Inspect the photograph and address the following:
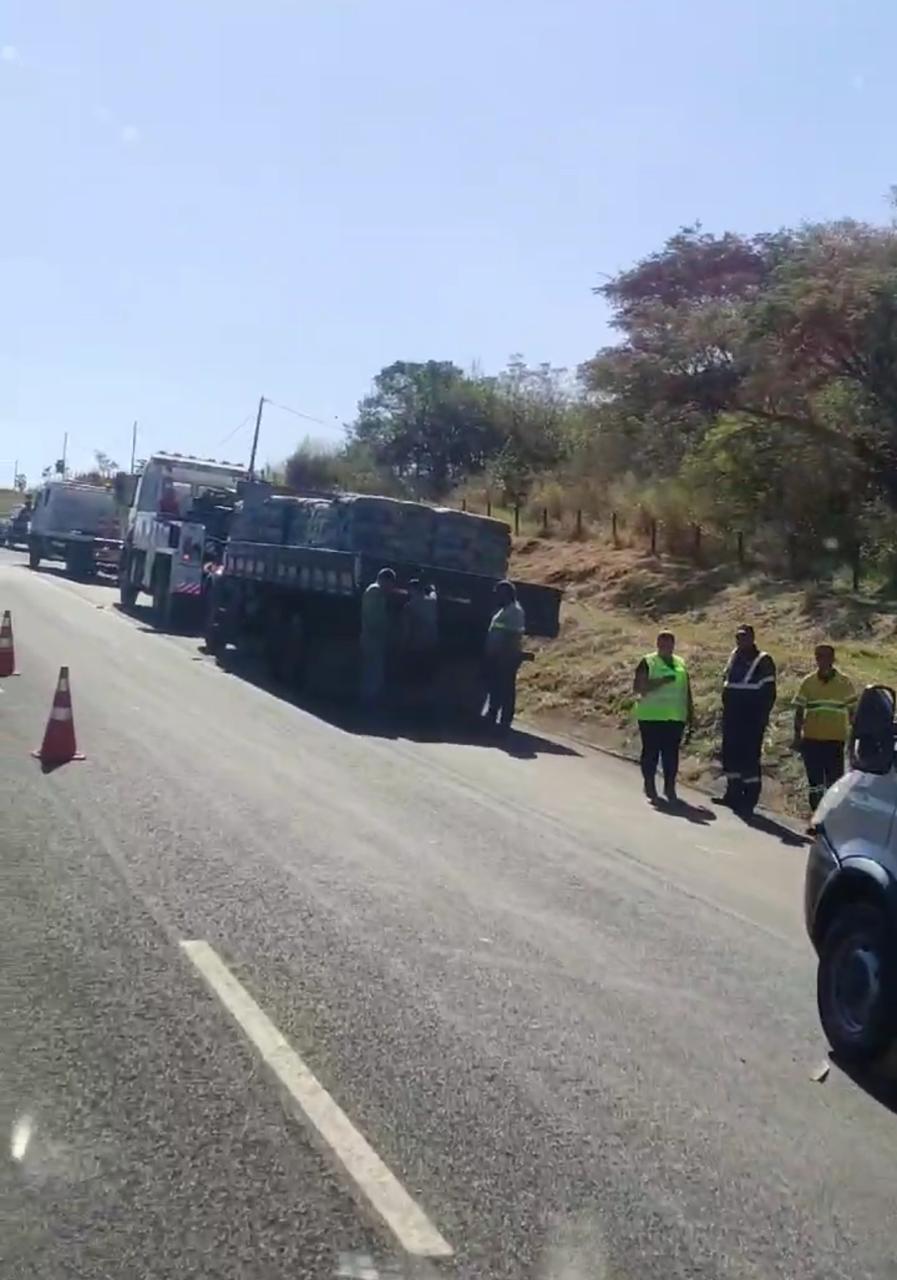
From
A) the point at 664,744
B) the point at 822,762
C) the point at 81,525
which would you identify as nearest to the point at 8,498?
the point at 81,525

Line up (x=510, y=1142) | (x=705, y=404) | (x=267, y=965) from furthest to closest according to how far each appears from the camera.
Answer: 1. (x=705, y=404)
2. (x=267, y=965)
3. (x=510, y=1142)

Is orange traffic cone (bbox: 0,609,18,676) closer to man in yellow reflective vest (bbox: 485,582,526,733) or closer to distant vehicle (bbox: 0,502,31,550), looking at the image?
man in yellow reflective vest (bbox: 485,582,526,733)

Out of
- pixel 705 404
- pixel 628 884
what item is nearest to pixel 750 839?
pixel 628 884

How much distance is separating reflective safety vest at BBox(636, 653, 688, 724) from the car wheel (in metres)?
8.62

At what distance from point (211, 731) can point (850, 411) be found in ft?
48.2

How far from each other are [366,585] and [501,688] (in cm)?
208

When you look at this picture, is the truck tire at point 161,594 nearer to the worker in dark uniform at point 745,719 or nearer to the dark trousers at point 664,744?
the dark trousers at point 664,744

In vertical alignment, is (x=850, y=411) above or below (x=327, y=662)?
above

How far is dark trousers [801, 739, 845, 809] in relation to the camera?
15523 mm

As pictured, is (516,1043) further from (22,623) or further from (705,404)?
(705,404)

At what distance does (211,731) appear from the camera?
17.2m

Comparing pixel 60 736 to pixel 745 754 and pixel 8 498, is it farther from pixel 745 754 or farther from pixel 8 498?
pixel 8 498

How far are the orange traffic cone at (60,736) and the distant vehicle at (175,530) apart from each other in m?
16.5

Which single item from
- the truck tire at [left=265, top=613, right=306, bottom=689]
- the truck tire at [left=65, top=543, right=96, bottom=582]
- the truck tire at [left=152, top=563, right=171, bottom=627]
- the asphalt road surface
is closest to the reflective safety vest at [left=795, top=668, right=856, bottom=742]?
the asphalt road surface
